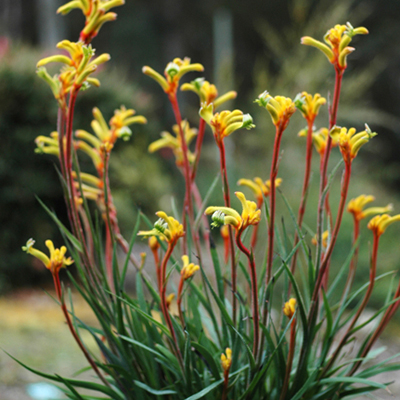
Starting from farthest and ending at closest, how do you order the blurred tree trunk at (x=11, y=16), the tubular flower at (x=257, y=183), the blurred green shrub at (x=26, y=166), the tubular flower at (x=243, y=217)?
the blurred tree trunk at (x=11, y=16) < the blurred green shrub at (x=26, y=166) < the tubular flower at (x=257, y=183) < the tubular flower at (x=243, y=217)

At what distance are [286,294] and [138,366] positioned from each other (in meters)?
0.35

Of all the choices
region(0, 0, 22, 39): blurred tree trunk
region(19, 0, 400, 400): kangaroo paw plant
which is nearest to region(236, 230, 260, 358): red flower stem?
region(19, 0, 400, 400): kangaroo paw plant

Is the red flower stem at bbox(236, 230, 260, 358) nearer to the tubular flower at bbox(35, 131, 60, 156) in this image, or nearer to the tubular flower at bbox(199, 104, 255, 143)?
the tubular flower at bbox(199, 104, 255, 143)

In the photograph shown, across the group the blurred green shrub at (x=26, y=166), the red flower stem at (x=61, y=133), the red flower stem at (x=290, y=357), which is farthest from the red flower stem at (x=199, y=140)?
the blurred green shrub at (x=26, y=166)

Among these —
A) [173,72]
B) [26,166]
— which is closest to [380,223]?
[173,72]

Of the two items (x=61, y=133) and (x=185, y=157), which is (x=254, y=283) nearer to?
(x=185, y=157)

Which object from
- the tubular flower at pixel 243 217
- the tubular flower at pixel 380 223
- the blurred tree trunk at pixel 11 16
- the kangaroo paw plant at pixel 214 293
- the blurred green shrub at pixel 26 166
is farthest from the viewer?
the blurred tree trunk at pixel 11 16

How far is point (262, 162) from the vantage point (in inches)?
175

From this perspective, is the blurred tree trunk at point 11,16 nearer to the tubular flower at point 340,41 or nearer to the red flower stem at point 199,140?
the red flower stem at point 199,140

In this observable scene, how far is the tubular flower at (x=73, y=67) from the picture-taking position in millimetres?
827

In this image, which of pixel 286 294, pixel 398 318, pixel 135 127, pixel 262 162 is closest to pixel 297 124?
pixel 262 162

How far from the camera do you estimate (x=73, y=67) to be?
876 mm

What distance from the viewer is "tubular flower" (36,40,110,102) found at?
2.71 ft

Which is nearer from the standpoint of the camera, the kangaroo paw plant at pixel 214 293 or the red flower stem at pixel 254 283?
the red flower stem at pixel 254 283
